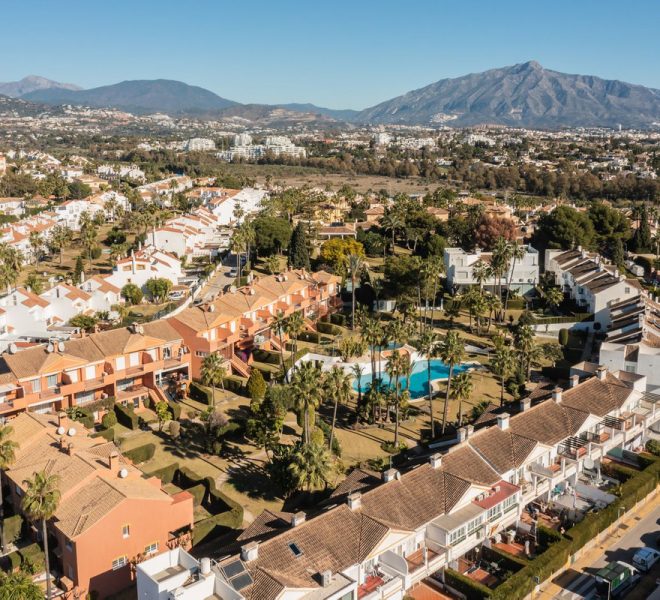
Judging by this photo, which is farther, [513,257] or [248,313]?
[513,257]

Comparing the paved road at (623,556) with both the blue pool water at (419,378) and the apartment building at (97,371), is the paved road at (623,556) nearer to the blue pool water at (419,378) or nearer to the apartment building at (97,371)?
the blue pool water at (419,378)

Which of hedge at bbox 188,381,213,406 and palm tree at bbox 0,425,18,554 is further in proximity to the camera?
hedge at bbox 188,381,213,406

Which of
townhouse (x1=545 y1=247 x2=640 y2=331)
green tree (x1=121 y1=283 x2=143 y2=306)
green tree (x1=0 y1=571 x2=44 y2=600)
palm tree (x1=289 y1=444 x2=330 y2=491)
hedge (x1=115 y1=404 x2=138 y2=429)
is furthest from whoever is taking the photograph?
green tree (x1=121 y1=283 x2=143 y2=306)

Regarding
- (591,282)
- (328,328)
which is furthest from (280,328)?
(591,282)

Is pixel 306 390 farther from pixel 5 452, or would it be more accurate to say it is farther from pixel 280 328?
pixel 280 328

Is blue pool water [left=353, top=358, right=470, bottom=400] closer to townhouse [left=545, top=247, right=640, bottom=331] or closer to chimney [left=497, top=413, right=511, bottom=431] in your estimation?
townhouse [left=545, top=247, right=640, bottom=331]

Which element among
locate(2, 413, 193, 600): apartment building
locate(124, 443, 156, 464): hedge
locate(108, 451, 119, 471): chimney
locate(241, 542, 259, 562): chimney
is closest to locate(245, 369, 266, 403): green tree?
locate(124, 443, 156, 464): hedge

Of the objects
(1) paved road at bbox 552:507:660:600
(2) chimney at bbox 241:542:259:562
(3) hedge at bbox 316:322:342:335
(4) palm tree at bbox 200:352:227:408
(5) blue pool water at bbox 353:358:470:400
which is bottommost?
(5) blue pool water at bbox 353:358:470:400
